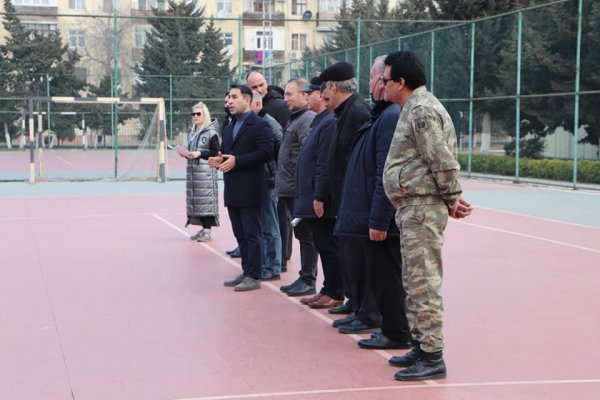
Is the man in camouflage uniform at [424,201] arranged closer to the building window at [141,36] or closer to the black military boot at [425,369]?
the black military boot at [425,369]

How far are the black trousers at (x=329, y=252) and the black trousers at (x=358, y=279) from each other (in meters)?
0.73

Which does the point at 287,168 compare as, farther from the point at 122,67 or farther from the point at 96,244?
the point at 122,67

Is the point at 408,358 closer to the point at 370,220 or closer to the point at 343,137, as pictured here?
the point at 370,220

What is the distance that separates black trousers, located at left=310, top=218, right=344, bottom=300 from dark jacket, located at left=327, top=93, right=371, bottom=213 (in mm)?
614

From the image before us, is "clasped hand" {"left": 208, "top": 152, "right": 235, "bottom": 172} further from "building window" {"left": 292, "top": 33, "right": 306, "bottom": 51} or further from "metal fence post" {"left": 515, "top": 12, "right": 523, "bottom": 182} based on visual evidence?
"building window" {"left": 292, "top": 33, "right": 306, "bottom": 51}

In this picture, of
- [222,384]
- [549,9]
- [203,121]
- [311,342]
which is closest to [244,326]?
[311,342]

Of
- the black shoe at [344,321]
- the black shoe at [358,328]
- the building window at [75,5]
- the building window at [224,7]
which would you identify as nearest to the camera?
the black shoe at [358,328]

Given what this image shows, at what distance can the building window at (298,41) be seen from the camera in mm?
59281

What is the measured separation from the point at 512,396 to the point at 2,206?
43.4ft

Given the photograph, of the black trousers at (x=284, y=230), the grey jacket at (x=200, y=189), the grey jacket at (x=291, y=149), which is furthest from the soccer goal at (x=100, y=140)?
the grey jacket at (x=291, y=149)

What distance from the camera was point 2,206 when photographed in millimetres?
16797

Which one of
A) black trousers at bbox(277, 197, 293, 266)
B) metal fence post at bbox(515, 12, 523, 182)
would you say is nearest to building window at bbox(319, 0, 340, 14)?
metal fence post at bbox(515, 12, 523, 182)

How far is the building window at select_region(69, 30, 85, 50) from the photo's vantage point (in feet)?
129

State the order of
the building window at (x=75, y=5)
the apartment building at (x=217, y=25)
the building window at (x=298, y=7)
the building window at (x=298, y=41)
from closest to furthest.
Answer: the apartment building at (x=217, y=25) → the building window at (x=75, y=5) → the building window at (x=298, y=41) → the building window at (x=298, y=7)
